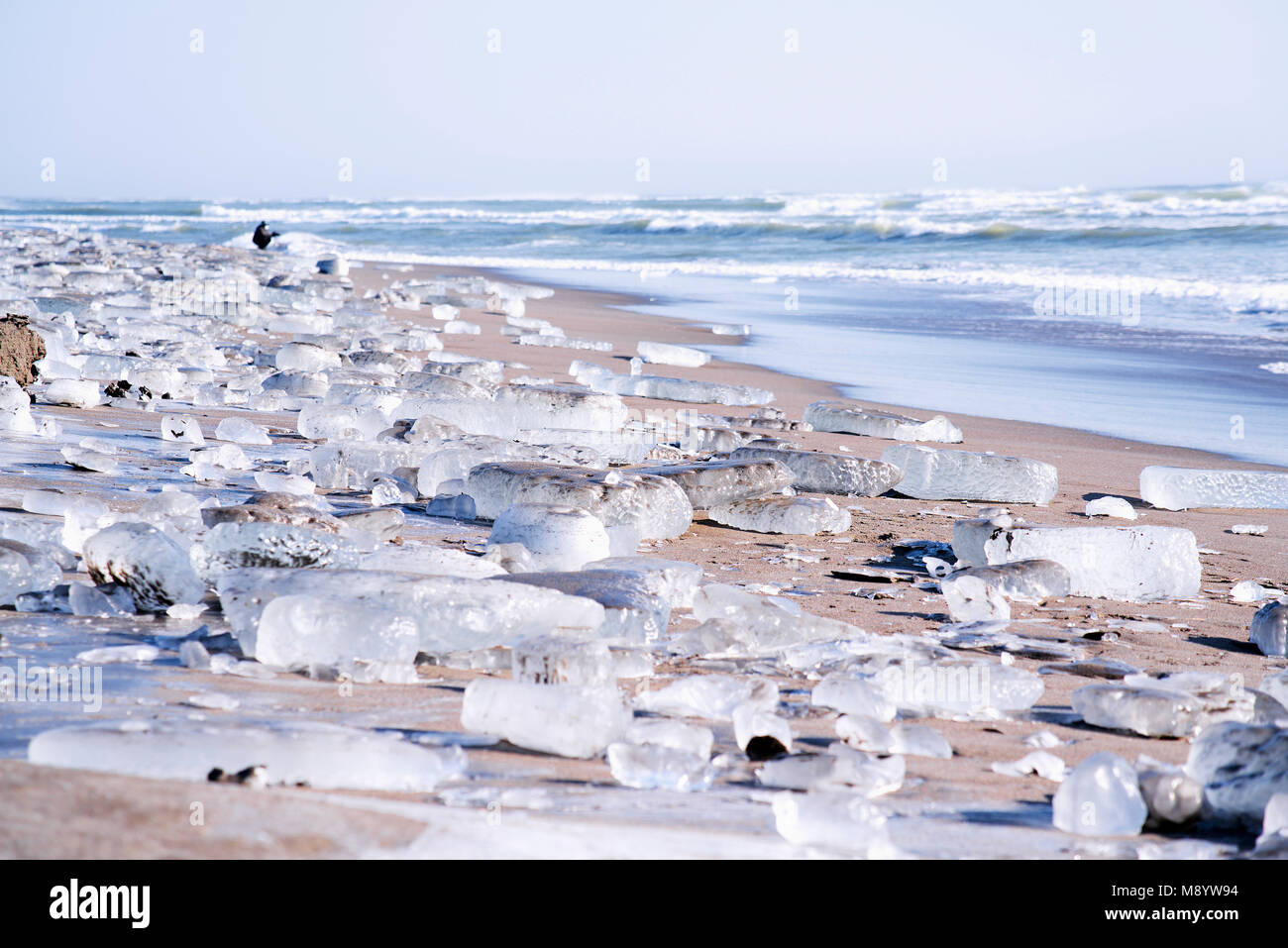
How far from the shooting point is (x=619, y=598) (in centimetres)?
183

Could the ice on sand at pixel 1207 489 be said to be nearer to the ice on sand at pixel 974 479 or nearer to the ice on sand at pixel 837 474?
the ice on sand at pixel 974 479

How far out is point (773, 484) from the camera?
2.94 metres

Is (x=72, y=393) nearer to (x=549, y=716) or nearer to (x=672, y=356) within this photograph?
(x=549, y=716)

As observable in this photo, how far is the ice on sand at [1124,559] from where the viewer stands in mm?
2359

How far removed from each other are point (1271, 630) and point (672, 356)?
4.71 metres

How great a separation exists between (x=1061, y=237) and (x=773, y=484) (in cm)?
1788

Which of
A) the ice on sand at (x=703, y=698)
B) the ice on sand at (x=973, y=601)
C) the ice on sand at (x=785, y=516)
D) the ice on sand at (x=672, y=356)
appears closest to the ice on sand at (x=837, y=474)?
the ice on sand at (x=785, y=516)

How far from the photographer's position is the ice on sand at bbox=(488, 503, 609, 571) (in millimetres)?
2184

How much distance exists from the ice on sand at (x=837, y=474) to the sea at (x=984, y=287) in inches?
69.4

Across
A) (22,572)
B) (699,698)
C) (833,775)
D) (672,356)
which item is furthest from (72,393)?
(672,356)
